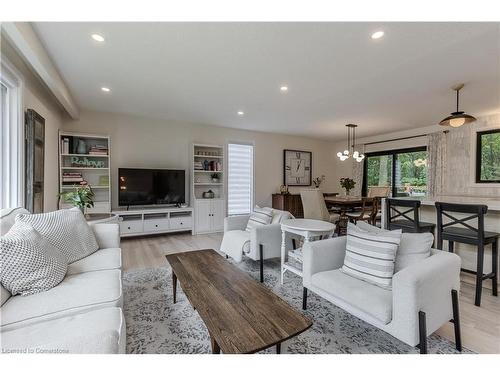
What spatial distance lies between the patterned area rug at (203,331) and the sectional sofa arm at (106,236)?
489 millimetres

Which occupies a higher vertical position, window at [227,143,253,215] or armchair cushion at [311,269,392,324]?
window at [227,143,253,215]

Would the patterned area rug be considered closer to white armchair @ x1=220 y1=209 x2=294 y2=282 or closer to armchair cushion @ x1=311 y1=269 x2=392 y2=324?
armchair cushion @ x1=311 y1=269 x2=392 y2=324

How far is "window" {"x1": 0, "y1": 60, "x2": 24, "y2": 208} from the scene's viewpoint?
94.0 inches

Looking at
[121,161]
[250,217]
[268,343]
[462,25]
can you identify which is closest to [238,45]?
[462,25]

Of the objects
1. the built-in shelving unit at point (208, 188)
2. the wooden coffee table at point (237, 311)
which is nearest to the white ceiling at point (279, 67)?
the built-in shelving unit at point (208, 188)

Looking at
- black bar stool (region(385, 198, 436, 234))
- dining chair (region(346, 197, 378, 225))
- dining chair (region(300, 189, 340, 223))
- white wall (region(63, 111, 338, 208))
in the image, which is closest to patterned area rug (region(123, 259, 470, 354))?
black bar stool (region(385, 198, 436, 234))

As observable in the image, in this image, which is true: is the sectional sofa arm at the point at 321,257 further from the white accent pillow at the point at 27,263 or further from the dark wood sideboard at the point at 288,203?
the dark wood sideboard at the point at 288,203

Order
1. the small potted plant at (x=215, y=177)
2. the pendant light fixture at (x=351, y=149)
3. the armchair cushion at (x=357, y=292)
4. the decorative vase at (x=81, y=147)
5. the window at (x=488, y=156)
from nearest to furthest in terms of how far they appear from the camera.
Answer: the armchair cushion at (x=357, y=292), the decorative vase at (x=81, y=147), the window at (x=488, y=156), the pendant light fixture at (x=351, y=149), the small potted plant at (x=215, y=177)

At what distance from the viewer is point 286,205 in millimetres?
6043

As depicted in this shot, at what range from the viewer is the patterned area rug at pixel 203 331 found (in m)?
1.60

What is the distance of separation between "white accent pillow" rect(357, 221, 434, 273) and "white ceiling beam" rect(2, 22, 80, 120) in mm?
3203

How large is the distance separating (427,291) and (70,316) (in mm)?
2015

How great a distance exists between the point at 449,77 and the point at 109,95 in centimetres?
455

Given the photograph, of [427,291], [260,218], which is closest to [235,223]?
[260,218]
